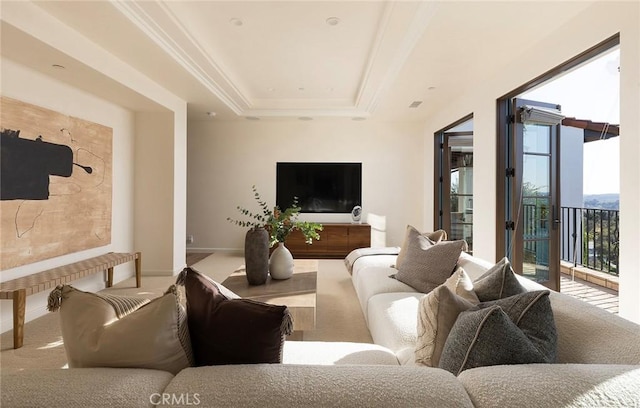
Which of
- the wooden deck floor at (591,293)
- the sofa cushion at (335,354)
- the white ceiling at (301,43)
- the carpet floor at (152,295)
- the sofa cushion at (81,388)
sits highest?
the white ceiling at (301,43)

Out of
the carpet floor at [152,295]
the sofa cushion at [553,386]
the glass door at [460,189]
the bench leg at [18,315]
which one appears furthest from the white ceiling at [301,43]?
the sofa cushion at [553,386]

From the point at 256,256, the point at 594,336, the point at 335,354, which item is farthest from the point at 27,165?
the point at 594,336

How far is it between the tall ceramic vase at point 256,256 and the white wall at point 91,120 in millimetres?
2032

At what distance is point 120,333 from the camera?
0.91 meters

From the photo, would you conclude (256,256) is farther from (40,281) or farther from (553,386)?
(553,386)

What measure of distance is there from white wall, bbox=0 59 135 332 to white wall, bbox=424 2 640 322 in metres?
4.35

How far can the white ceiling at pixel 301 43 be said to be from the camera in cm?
243

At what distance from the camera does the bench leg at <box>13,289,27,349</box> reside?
94.3 inches

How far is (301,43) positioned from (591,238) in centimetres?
456

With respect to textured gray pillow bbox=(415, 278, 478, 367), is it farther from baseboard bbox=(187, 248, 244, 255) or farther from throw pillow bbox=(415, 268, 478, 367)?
baseboard bbox=(187, 248, 244, 255)

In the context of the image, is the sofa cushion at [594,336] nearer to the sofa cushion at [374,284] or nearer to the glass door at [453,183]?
the sofa cushion at [374,284]

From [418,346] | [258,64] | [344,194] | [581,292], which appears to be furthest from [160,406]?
[344,194]

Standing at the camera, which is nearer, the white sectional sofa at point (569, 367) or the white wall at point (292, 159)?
the white sectional sofa at point (569, 367)

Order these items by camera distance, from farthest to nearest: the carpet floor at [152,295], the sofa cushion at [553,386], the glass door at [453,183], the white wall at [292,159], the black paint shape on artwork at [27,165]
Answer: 1. the white wall at [292,159]
2. the glass door at [453,183]
3. the black paint shape on artwork at [27,165]
4. the carpet floor at [152,295]
5. the sofa cushion at [553,386]
